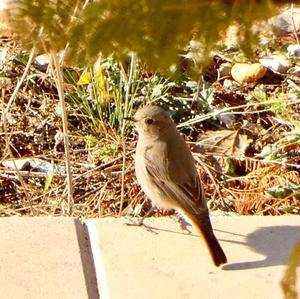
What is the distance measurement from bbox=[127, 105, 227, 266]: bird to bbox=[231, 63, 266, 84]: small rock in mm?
956

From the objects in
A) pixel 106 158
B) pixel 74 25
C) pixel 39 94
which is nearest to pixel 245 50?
pixel 74 25

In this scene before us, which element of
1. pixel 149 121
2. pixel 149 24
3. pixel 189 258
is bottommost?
pixel 189 258

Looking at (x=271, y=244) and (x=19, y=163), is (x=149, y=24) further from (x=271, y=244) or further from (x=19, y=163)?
(x=19, y=163)

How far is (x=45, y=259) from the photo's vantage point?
4328 millimetres

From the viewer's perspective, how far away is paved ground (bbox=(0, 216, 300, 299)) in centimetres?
413

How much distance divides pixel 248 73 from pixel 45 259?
2.33 m

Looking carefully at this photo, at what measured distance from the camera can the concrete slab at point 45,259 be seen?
13.5ft

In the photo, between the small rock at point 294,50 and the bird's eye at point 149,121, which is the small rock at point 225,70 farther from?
the bird's eye at point 149,121

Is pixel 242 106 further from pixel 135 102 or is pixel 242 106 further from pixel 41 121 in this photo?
pixel 41 121

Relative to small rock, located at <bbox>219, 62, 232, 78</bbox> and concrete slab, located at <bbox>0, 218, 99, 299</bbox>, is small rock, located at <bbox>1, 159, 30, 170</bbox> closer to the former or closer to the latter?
concrete slab, located at <bbox>0, 218, 99, 299</bbox>

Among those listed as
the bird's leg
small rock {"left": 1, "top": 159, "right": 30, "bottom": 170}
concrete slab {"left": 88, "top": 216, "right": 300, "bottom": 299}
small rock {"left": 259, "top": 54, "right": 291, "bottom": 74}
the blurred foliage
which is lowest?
concrete slab {"left": 88, "top": 216, "right": 300, "bottom": 299}

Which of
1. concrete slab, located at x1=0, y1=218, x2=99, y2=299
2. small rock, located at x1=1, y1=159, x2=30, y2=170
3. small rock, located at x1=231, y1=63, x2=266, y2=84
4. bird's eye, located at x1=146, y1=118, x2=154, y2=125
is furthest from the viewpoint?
small rock, located at x1=231, y1=63, x2=266, y2=84

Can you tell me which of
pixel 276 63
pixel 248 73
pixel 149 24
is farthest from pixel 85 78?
pixel 149 24

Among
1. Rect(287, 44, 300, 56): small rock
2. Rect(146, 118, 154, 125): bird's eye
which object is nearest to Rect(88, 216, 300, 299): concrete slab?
Rect(146, 118, 154, 125): bird's eye
